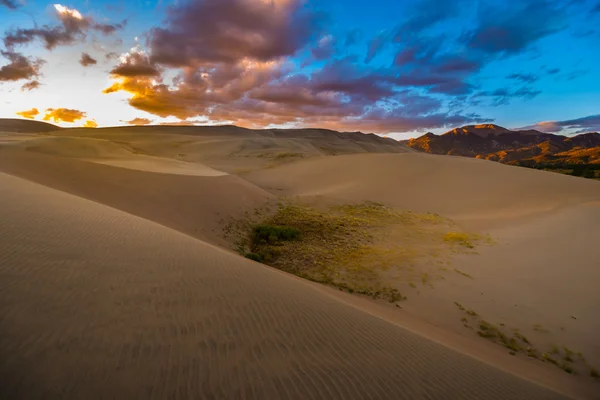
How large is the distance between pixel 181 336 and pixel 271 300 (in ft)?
4.83

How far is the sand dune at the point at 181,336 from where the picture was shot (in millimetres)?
2451

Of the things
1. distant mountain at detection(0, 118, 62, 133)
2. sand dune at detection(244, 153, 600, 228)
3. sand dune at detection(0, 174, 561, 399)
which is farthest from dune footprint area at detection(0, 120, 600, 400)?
distant mountain at detection(0, 118, 62, 133)

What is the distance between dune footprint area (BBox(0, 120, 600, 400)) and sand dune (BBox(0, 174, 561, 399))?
18 millimetres

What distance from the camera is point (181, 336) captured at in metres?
3.05

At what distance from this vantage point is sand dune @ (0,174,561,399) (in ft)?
8.04

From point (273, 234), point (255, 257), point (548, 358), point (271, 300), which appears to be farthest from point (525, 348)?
point (273, 234)

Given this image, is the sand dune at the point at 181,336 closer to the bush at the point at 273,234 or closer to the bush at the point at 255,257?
the bush at the point at 255,257

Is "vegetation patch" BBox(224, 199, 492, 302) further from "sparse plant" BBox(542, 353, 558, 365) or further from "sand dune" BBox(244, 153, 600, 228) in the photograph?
"sand dune" BBox(244, 153, 600, 228)

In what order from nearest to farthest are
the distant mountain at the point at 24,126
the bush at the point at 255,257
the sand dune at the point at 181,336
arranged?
the sand dune at the point at 181,336 < the bush at the point at 255,257 < the distant mountain at the point at 24,126

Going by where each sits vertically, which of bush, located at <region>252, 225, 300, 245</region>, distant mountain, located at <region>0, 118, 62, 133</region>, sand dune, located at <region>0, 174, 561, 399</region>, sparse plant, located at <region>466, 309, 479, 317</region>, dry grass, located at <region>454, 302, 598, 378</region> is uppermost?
distant mountain, located at <region>0, 118, 62, 133</region>

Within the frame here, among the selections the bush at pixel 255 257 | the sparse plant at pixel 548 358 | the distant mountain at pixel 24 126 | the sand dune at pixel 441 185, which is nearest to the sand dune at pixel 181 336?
the sparse plant at pixel 548 358

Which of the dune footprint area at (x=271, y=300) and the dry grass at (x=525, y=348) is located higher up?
the dune footprint area at (x=271, y=300)

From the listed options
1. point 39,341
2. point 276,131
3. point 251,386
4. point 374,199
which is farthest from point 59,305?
point 276,131

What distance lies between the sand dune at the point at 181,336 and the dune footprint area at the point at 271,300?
Answer: 0.02 meters
